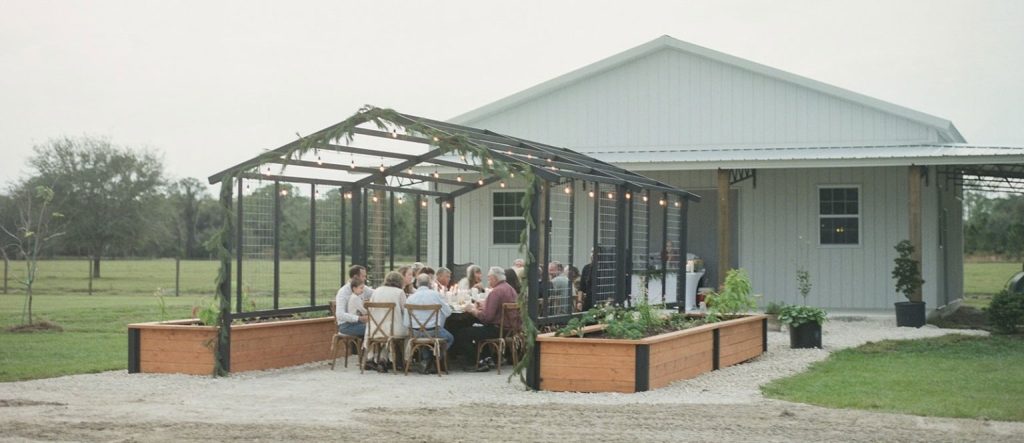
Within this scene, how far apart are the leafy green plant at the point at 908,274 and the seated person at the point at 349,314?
922 cm

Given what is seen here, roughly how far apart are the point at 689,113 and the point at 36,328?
41.1ft

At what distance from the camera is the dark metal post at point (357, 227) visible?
15367mm

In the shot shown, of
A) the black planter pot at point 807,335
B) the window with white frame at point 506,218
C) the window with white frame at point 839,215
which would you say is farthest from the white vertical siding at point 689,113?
the black planter pot at point 807,335

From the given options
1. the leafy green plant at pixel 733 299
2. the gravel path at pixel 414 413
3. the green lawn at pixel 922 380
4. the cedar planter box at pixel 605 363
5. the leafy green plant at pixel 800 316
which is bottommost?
the gravel path at pixel 414 413

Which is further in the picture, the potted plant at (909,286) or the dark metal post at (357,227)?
Answer: the potted plant at (909,286)

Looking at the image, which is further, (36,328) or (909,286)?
(36,328)

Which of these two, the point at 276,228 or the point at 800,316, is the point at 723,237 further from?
the point at 276,228

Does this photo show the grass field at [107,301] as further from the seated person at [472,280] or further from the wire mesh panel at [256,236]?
the seated person at [472,280]

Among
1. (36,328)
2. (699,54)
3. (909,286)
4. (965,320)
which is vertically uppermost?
(699,54)

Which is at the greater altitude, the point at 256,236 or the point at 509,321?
the point at 256,236

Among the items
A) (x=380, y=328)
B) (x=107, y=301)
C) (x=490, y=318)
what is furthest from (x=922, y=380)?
(x=107, y=301)

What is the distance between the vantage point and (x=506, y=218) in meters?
22.7

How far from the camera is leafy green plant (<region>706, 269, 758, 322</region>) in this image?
48.8ft

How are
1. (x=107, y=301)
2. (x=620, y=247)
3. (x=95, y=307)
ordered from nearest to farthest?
(x=620, y=247) < (x=95, y=307) < (x=107, y=301)
